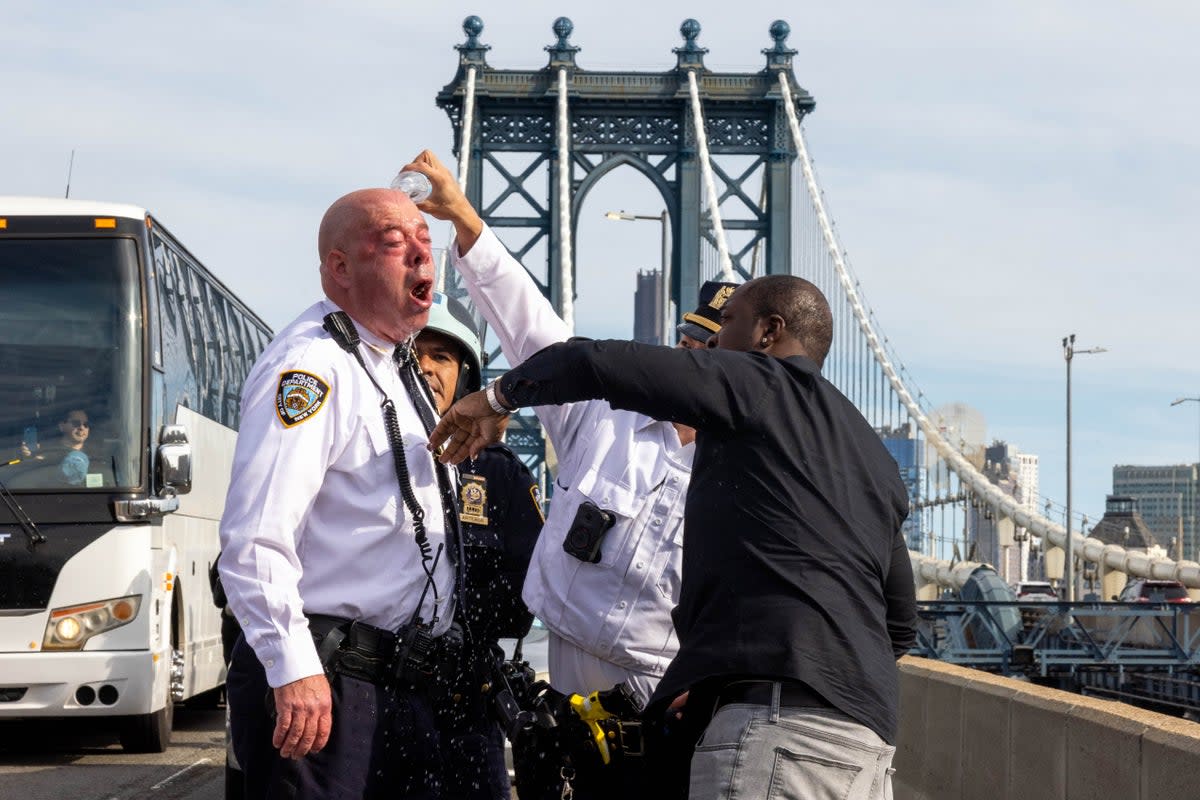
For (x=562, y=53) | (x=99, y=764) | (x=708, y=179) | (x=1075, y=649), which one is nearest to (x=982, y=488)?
(x=708, y=179)

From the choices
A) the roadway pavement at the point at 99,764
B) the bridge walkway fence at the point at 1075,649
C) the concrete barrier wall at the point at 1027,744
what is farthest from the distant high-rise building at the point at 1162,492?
the concrete barrier wall at the point at 1027,744

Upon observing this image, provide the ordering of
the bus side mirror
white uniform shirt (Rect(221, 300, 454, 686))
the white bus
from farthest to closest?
the white bus
the bus side mirror
white uniform shirt (Rect(221, 300, 454, 686))

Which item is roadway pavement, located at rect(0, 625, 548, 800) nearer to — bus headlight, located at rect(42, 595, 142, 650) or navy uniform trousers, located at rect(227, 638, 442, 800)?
bus headlight, located at rect(42, 595, 142, 650)

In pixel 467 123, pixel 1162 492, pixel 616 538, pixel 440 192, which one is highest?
pixel 467 123

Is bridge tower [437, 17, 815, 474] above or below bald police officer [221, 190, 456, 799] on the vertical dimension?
above

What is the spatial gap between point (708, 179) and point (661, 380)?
56932 mm

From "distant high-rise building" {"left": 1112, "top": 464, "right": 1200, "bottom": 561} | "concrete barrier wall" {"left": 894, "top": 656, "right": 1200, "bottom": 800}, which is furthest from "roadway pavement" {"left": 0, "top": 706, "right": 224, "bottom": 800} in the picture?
"distant high-rise building" {"left": 1112, "top": 464, "right": 1200, "bottom": 561}

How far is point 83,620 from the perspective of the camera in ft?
30.9

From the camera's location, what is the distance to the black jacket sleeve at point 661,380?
3.03 m

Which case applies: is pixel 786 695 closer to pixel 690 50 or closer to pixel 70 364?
pixel 70 364

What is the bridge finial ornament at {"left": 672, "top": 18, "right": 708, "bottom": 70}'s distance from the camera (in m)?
60.9

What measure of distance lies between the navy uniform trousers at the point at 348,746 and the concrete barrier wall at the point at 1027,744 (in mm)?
1897

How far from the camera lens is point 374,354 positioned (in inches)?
144

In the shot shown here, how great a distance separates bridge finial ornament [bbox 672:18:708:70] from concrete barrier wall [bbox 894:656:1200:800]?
54122 mm
